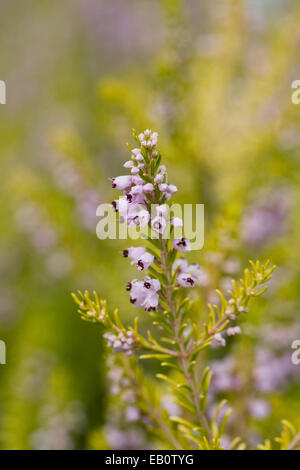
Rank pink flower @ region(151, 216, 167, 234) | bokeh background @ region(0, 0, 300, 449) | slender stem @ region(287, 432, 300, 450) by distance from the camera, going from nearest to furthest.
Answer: pink flower @ region(151, 216, 167, 234)
slender stem @ region(287, 432, 300, 450)
bokeh background @ region(0, 0, 300, 449)

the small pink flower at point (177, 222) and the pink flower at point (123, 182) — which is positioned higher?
the pink flower at point (123, 182)

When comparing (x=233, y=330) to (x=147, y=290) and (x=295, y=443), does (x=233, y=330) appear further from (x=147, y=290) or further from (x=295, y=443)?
(x=295, y=443)

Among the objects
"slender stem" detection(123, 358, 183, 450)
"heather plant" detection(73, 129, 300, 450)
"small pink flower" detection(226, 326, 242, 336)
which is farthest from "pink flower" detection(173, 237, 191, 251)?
"slender stem" detection(123, 358, 183, 450)

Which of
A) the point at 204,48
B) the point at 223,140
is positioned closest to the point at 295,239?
the point at 223,140

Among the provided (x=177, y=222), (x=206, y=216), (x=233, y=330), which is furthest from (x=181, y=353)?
(x=206, y=216)

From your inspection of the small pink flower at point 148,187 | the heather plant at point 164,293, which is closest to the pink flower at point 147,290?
the heather plant at point 164,293

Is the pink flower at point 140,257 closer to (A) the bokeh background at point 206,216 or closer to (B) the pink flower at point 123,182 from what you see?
(B) the pink flower at point 123,182

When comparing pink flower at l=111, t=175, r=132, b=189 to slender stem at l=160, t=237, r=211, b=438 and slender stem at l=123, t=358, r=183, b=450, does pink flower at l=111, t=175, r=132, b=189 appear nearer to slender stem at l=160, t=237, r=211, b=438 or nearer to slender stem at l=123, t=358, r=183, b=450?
slender stem at l=160, t=237, r=211, b=438

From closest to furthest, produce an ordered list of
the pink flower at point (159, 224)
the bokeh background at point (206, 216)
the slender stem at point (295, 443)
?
the pink flower at point (159, 224)
the slender stem at point (295, 443)
the bokeh background at point (206, 216)

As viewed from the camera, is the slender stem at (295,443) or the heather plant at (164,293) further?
the slender stem at (295,443)

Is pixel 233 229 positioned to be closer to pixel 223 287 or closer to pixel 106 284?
pixel 223 287

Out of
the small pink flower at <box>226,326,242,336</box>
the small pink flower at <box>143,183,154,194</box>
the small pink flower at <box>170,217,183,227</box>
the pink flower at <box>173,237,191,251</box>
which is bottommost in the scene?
the small pink flower at <box>226,326,242,336</box>
